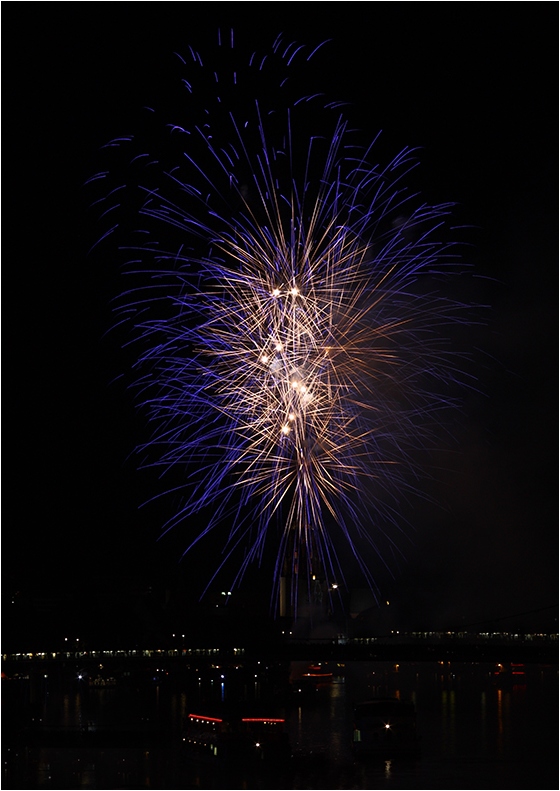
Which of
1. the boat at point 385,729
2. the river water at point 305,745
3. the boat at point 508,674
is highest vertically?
the boat at point 385,729

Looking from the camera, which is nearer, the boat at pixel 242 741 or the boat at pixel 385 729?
the boat at pixel 242 741

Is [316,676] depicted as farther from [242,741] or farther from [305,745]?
[242,741]

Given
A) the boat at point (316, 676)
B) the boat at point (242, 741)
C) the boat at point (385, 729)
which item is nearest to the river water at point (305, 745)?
the boat at point (385, 729)

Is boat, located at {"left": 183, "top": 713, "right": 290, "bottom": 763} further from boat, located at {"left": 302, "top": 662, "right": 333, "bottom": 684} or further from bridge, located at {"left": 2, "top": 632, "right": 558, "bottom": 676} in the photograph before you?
boat, located at {"left": 302, "top": 662, "right": 333, "bottom": 684}

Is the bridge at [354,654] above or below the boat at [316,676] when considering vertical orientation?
above

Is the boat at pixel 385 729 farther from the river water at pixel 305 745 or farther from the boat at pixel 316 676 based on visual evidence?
the boat at pixel 316 676

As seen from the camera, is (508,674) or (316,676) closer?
(316,676)

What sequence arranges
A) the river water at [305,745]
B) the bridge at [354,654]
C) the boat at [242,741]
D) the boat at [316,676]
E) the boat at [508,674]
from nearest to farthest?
1. the river water at [305,745]
2. the boat at [242,741]
3. the bridge at [354,654]
4. the boat at [316,676]
5. the boat at [508,674]

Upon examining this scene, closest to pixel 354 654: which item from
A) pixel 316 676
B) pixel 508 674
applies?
pixel 316 676
